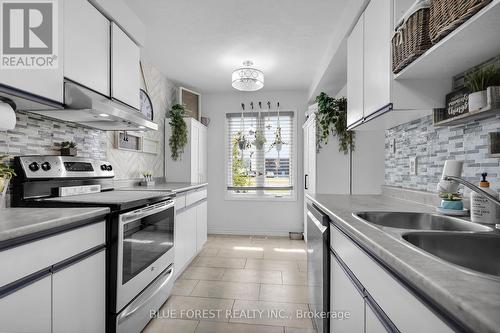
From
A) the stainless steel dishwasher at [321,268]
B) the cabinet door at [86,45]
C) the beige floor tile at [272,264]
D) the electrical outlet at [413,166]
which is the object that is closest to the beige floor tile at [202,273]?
the beige floor tile at [272,264]

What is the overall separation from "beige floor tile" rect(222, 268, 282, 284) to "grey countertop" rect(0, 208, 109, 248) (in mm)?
1751

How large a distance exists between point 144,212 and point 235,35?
1.99 m

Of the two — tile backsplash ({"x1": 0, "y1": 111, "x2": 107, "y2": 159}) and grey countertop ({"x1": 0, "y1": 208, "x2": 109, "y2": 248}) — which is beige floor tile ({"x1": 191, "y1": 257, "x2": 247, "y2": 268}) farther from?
grey countertop ({"x1": 0, "y1": 208, "x2": 109, "y2": 248})

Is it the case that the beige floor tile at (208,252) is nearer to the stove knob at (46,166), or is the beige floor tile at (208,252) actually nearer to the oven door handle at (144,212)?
the oven door handle at (144,212)

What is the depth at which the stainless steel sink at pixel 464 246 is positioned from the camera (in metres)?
0.99

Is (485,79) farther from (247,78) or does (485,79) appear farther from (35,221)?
(247,78)

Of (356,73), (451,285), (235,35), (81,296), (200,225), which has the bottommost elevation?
(200,225)

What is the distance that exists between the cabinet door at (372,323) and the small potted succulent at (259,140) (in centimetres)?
388

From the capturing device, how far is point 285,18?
2521mm

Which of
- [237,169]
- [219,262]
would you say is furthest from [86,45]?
[237,169]

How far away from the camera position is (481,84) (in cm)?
121

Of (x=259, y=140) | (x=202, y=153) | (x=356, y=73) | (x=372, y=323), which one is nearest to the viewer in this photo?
(x=372, y=323)

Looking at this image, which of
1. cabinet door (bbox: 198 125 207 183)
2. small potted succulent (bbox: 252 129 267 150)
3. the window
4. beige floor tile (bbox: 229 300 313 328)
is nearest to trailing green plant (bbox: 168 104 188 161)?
cabinet door (bbox: 198 125 207 183)

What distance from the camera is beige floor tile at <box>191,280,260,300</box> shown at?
2.47m
